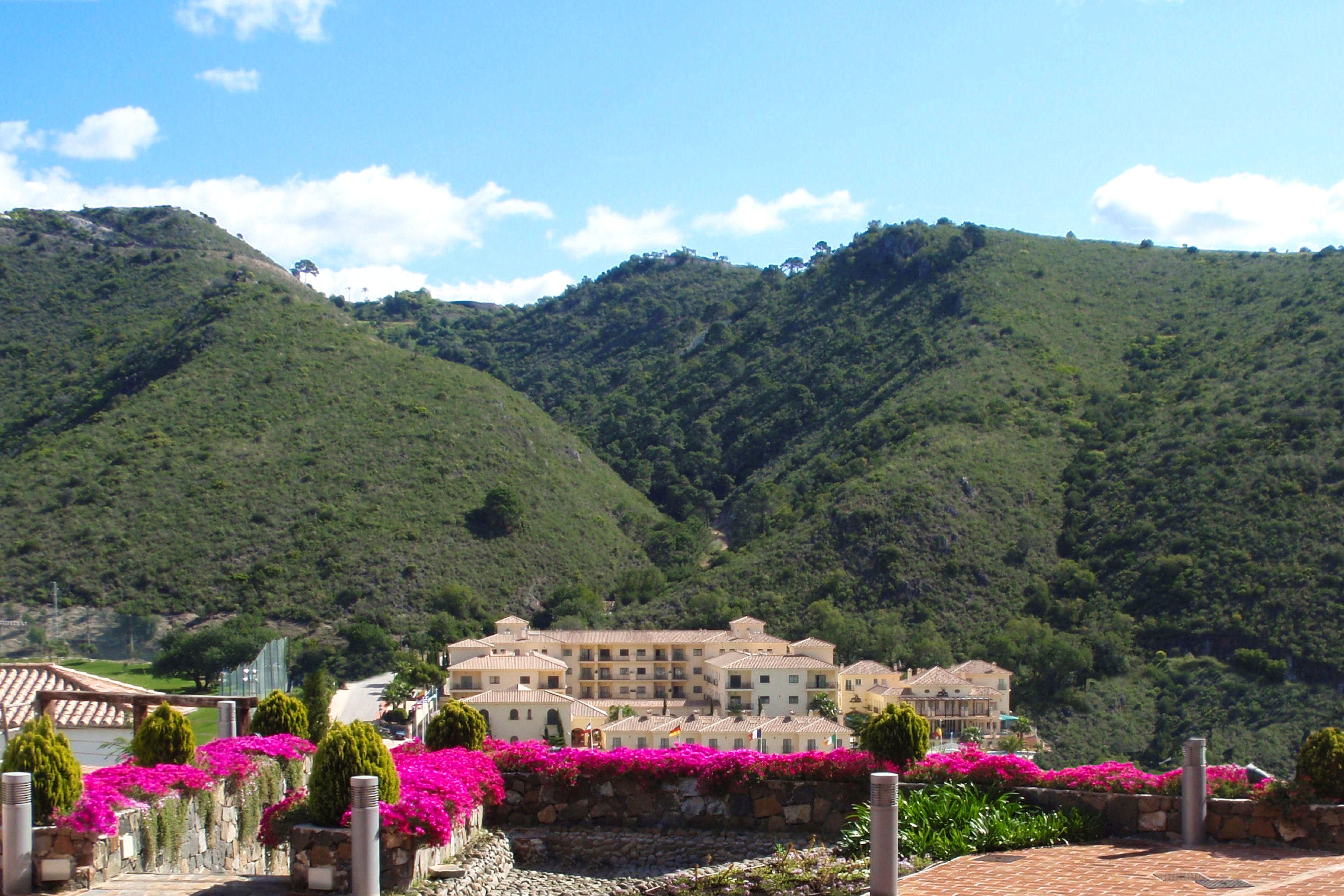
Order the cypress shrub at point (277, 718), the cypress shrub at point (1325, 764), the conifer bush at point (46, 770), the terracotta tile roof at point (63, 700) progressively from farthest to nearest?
the terracotta tile roof at point (63, 700), the cypress shrub at point (277, 718), the cypress shrub at point (1325, 764), the conifer bush at point (46, 770)

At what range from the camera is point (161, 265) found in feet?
322

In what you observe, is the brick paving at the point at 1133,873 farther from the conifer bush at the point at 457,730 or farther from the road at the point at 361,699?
the road at the point at 361,699

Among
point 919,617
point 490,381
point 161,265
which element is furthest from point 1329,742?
point 161,265

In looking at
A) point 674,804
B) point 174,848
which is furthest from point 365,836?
point 674,804

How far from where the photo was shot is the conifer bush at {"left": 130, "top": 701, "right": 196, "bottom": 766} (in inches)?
413

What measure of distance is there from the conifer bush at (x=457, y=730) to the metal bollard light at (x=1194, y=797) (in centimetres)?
616

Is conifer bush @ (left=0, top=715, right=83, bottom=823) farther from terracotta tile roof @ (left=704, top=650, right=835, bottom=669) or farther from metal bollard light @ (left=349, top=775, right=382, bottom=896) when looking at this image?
terracotta tile roof @ (left=704, top=650, right=835, bottom=669)

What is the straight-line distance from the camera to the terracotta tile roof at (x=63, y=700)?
1593cm

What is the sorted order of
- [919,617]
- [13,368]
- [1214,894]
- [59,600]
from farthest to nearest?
[13,368], [919,617], [59,600], [1214,894]

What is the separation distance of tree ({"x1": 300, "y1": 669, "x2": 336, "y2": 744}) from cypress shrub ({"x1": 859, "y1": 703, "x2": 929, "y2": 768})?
6.11 meters

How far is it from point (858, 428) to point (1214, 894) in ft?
226

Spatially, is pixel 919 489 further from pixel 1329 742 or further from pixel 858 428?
pixel 1329 742

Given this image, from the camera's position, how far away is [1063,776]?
10.9 m

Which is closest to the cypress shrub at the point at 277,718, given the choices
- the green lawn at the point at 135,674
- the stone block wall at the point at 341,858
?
the stone block wall at the point at 341,858
